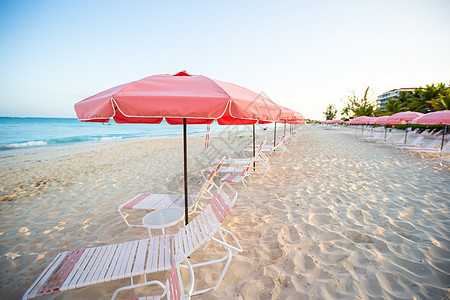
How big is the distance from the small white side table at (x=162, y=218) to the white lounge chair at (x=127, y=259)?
0.16 metres

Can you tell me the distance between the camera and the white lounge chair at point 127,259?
1.47 m

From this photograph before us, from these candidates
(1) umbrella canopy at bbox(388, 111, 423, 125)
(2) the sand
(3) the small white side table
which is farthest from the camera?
(1) umbrella canopy at bbox(388, 111, 423, 125)

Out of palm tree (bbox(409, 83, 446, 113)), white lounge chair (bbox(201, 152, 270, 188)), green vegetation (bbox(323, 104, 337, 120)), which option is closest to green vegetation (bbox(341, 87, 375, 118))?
green vegetation (bbox(323, 104, 337, 120))

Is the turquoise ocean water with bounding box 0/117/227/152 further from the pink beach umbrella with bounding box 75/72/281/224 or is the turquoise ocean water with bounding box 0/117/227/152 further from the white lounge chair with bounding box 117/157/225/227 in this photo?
the pink beach umbrella with bounding box 75/72/281/224

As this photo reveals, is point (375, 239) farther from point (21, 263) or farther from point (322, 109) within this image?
point (322, 109)

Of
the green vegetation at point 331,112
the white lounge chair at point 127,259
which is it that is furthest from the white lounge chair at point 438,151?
the green vegetation at point 331,112

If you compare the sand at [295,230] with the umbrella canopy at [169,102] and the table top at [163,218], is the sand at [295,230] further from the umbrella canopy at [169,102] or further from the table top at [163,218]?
the umbrella canopy at [169,102]

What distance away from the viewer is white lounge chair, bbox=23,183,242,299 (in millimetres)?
1471

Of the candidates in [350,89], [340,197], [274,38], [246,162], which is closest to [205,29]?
[274,38]

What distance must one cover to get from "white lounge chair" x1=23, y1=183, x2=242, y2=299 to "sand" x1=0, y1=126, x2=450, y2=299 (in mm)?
428

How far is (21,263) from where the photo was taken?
232cm

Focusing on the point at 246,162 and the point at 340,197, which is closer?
the point at 340,197

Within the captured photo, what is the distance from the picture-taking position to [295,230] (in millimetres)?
2750

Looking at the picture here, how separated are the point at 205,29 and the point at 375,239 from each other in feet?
53.7
